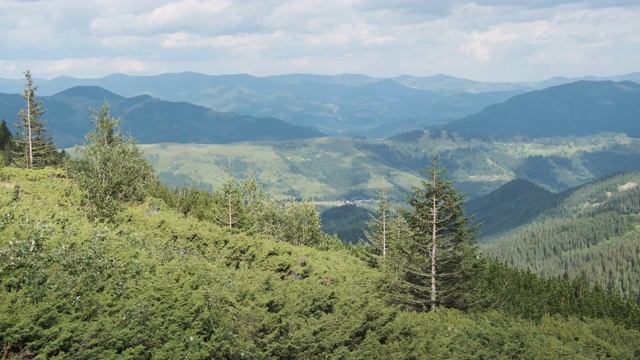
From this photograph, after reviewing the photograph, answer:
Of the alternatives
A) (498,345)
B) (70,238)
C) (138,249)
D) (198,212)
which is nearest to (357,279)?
(498,345)

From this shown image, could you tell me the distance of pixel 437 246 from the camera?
39.8 metres

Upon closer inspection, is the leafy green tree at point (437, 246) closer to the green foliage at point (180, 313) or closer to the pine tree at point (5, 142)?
the green foliage at point (180, 313)

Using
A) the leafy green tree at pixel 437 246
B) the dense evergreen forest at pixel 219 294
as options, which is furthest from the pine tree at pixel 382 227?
the leafy green tree at pixel 437 246

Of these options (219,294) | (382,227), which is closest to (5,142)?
(382,227)

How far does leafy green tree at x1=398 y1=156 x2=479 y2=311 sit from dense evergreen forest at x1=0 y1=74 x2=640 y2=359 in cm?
13

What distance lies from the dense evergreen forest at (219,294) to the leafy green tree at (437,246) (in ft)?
0.42

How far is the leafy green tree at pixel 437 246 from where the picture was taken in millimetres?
39219

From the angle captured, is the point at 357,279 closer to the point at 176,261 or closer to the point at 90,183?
the point at 176,261

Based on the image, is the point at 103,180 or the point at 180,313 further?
the point at 103,180

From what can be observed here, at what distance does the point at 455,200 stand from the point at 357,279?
1000 centimetres

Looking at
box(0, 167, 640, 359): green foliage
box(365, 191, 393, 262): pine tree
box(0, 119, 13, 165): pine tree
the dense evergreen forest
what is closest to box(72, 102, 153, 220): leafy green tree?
the dense evergreen forest

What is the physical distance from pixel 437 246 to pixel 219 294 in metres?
22.1

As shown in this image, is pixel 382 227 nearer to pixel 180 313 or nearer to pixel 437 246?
pixel 437 246

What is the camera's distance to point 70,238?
25.0 meters
